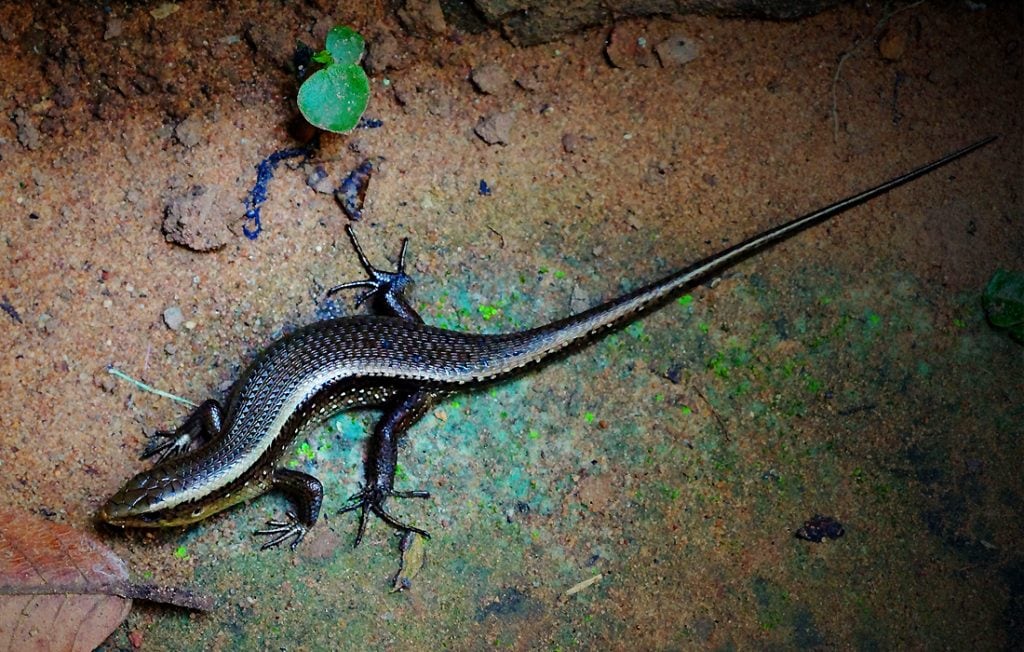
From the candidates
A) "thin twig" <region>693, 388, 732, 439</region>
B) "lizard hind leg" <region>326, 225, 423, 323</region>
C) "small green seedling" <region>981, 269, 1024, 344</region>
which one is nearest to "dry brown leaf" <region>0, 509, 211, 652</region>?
"lizard hind leg" <region>326, 225, 423, 323</region>

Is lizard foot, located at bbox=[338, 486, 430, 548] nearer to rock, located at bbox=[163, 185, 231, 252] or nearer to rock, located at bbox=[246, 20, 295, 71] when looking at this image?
rock, located at bbox=[163, 185, 231, 252]

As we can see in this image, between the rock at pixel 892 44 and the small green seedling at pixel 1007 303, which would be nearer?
the small green seedling at pixel 1007 303

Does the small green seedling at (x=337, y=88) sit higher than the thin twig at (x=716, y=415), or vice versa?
the small green seedling at (x=337, y=88)

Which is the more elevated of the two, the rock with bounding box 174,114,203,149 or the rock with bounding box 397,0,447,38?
the rock with bounding box 397,0,447,38

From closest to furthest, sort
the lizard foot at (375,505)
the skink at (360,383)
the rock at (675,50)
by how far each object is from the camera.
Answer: the skink at (360,383)
the lizard foot at (375,505)
the rock at (675,50)

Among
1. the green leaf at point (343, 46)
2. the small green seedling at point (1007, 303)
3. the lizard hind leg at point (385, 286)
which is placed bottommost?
the small green seedling at point (1007, 303)

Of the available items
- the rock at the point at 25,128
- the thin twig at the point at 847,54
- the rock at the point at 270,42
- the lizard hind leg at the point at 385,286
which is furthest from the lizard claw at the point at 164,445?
the thin twig at the point at 847,54

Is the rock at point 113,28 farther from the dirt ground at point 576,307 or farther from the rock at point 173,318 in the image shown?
the rock at point 173,318
